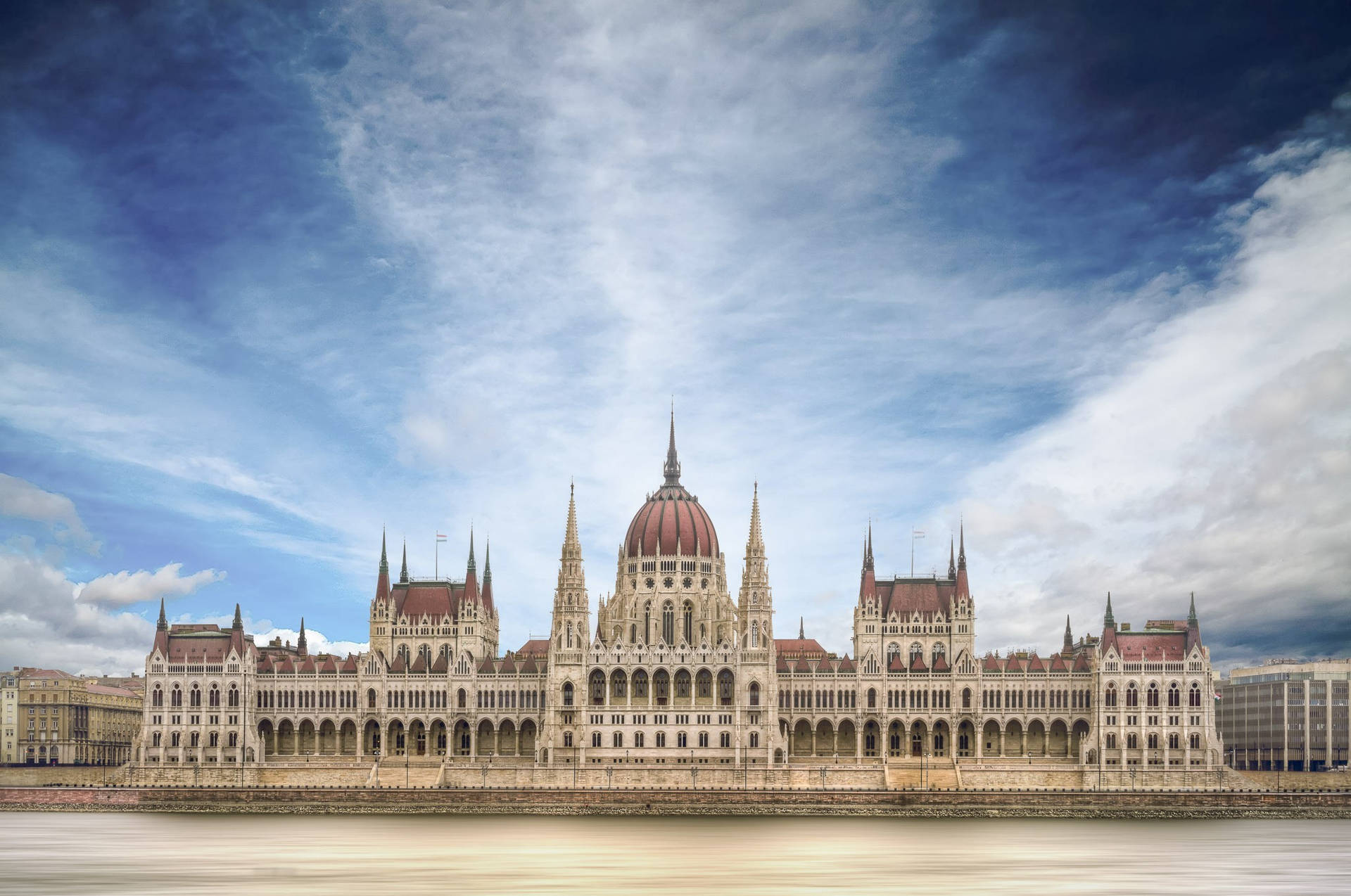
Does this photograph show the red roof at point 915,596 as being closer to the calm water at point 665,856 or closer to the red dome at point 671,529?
the red dome at point 671,529

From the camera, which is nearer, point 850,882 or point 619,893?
point 619,893

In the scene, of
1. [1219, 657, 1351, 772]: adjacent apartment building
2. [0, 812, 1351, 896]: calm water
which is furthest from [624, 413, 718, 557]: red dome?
[1219, 657, 1351, 772]: adjacent apartment building

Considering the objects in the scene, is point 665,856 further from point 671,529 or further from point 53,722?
point 53,722

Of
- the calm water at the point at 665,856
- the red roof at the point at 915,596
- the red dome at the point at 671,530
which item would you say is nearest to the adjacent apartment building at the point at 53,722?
the calm water at the point at 665,856

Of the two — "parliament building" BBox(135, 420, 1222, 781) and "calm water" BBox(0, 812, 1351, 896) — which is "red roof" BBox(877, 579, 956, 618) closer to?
"parliament building" BBox(135, 420, 1222, 781)

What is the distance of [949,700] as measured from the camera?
139000 millimetres

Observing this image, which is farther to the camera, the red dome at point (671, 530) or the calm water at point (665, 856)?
the red dome at point (671, 530)

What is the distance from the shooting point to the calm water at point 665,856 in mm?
72875

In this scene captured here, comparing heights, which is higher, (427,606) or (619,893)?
(427,606)

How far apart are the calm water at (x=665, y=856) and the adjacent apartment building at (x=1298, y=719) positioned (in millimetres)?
57184

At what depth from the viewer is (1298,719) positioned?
6545 inches

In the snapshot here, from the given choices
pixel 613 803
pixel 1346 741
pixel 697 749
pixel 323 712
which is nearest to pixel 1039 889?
pixel 613 803

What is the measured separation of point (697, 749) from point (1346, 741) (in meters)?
72.3

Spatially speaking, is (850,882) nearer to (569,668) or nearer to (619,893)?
(619,893)
